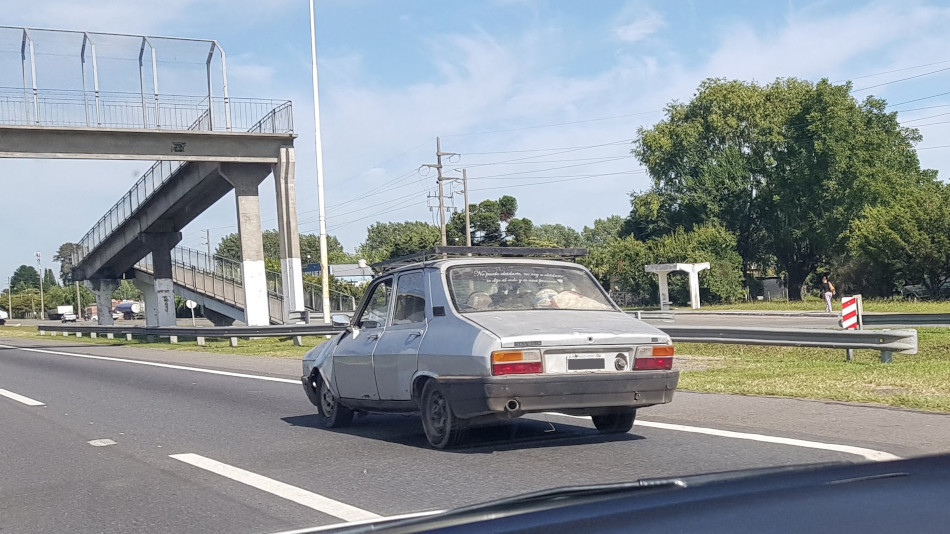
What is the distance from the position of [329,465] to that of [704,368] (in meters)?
9.16

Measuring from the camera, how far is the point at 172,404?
42.5 feet

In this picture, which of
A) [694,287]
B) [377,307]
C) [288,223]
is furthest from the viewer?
[694,287]

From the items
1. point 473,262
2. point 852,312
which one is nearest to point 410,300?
point 473,262

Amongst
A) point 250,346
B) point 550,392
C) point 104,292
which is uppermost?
point 104,292

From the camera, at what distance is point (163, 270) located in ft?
137

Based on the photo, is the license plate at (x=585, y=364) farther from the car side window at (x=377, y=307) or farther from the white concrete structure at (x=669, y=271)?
the white concrete structure at (x=669, y=271)

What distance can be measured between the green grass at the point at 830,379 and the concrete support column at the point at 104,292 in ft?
124

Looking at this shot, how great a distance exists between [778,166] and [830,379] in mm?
55734

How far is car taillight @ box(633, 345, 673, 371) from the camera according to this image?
7.55 m

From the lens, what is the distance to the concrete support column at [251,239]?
33.4 m

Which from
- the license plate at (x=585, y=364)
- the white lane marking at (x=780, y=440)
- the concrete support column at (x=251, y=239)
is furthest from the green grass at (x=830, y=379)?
the concrete support column at (x=251, y=239)

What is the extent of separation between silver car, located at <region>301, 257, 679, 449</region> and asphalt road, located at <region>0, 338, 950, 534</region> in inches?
16.6

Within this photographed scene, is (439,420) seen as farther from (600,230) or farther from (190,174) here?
(600,230)

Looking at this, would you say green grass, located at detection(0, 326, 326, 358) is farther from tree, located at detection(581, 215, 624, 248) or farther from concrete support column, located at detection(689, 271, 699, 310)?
tree, located at detection(581, 215, 624, 248)
